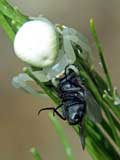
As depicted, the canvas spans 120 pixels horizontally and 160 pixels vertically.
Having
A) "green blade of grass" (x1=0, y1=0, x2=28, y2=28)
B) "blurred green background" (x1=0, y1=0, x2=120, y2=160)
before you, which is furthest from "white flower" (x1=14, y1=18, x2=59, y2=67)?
"blurred green background" (x1=0, y1=0, x2=120, y2=160)

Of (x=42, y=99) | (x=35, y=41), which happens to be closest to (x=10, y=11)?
(x=35, y=41)

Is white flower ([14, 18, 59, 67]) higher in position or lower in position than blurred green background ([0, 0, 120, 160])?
higher

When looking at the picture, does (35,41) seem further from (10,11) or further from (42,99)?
(42,99)

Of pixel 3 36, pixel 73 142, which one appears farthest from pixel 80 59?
pixel 3 36

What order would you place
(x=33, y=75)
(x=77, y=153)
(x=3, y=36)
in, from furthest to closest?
(x=3, y=36) < (x=77, y=153) < (x=33, y=75)

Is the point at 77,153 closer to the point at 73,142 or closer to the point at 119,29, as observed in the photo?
the point at 73,142

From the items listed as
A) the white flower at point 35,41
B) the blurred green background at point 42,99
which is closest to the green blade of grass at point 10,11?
the white flower at point 35,41

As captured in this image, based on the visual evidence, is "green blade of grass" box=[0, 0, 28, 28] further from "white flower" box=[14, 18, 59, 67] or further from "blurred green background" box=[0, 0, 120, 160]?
"blurred green background" box=[0, 0, 120, 160]
